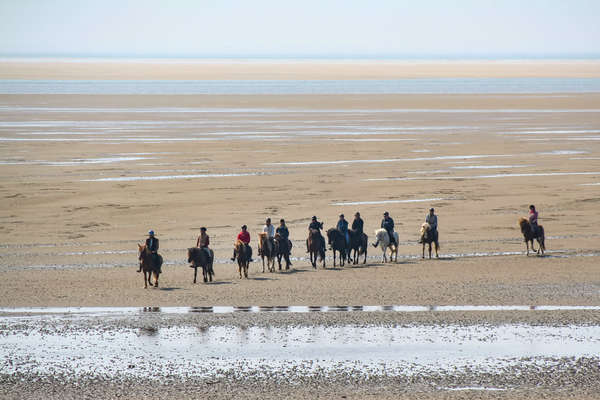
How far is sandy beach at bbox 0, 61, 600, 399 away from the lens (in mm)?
20797

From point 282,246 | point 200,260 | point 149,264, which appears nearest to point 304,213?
point 282,246

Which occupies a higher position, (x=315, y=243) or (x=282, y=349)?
(x=315, y=243)

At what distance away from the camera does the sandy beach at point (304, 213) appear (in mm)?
20797

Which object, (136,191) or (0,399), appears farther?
(136,191)

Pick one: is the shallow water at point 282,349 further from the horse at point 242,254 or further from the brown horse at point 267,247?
the brown horse at point 267,247

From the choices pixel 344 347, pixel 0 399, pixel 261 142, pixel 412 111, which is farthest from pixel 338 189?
pixel 412 111

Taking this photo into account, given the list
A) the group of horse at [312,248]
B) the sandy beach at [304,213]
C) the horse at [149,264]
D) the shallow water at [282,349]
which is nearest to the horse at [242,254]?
the group of horse at [312,248]

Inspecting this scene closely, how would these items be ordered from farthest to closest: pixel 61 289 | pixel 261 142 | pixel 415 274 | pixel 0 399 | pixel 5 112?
pixel 5 112
pixel 261 142
pixel 415 274
pixel 61 289
pixel 0 399

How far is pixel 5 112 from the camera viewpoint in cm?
9156

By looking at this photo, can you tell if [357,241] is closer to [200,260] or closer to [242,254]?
[242,254]

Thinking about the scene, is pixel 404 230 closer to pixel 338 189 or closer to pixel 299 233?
pixel 299 233

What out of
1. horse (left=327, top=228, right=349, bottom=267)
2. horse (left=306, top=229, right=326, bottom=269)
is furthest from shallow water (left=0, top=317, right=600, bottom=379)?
horse (left=327, top=228, right=349, bottom=267)

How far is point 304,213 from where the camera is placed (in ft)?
124

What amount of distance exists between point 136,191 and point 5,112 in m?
54.9
